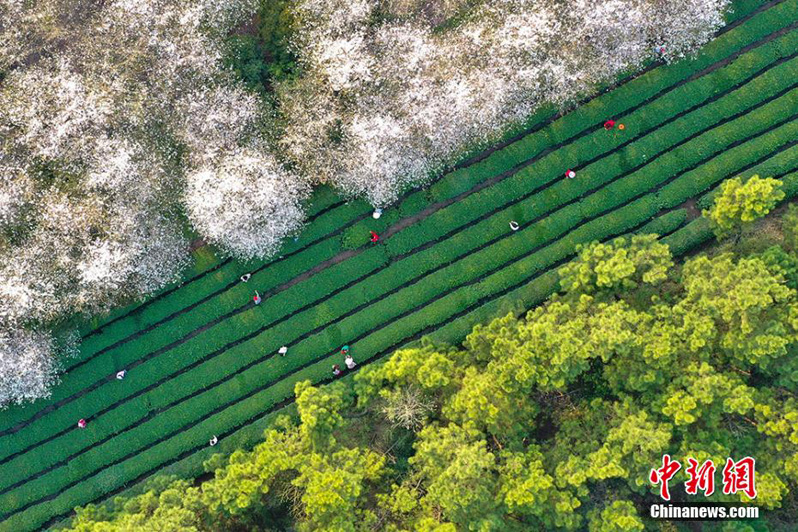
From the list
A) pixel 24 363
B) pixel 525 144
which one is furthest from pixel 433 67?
pixel 24 363

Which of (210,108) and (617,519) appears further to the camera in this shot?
(210,108)

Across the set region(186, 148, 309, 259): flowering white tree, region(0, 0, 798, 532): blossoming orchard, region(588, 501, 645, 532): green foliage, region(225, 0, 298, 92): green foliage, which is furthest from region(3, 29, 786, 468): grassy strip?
region(588, 501, 645, 532): green foliage

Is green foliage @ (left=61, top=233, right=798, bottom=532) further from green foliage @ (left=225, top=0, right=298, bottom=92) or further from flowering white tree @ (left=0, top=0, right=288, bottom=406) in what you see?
green foliage @ (left=225, top=0, right=298, bottom=92)

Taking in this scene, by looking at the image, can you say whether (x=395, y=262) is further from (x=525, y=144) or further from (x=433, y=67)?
(x=433, y=67)

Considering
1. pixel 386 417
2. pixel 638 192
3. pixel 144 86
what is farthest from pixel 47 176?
pixel 638 192

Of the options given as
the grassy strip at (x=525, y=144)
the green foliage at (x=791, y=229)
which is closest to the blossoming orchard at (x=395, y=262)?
the grassy strip at (x=525, y=144)

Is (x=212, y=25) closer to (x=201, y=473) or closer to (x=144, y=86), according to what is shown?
(x=144, y=86)
